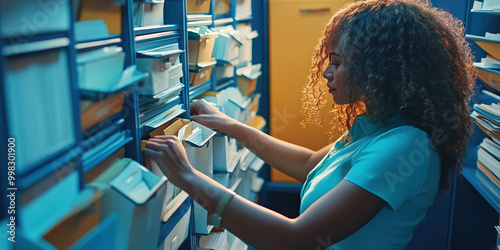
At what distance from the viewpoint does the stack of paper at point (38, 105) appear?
59 centimetres

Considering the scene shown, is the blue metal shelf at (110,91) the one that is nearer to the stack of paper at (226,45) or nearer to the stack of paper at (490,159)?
the stack of paper at (226,45)

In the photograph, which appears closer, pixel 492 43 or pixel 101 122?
pixel 101 122

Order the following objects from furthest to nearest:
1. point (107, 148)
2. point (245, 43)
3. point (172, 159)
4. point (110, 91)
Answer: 1. point (245, 43)
2. point (172, 159)
3. point (107, 148)
4. point (110, 91)

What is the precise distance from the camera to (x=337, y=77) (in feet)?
3.84

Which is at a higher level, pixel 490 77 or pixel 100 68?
pixel 100 68

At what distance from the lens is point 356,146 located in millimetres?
1163

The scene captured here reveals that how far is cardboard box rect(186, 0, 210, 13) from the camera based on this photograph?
142 centimetres

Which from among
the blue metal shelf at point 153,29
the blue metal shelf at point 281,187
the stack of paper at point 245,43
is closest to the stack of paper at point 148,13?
the blue metal shelf at point 153,29

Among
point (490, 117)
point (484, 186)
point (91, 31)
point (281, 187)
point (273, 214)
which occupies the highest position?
point (91, 31)

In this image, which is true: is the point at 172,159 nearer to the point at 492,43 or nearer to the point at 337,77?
the point at 337,77

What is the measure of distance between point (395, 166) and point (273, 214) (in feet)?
0.99

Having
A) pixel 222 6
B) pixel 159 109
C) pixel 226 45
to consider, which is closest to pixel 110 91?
pixel 159 109

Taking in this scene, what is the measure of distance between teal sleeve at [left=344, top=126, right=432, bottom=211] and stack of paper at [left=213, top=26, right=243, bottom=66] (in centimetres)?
74

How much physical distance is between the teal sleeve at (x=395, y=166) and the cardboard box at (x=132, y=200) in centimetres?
44
